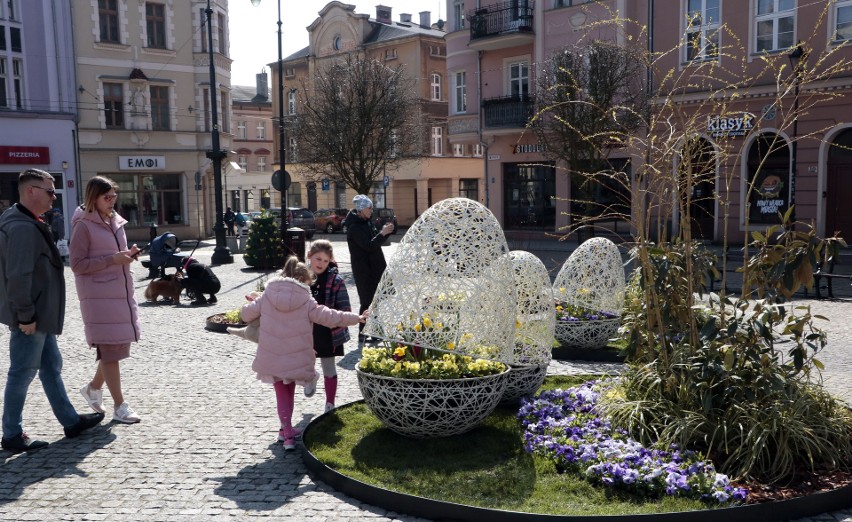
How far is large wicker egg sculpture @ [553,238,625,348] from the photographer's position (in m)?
8.73

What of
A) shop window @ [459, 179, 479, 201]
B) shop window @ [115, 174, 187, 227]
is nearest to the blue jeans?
shop window @ [115, 174, 187, 227]

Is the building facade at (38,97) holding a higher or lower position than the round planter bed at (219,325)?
higher

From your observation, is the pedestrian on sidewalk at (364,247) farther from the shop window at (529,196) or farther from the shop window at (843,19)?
the shop window at (529,196)

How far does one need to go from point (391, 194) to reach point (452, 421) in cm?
4096

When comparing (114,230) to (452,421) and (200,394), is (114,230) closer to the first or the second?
(200,394)

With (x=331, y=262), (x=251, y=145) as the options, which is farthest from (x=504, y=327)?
(x=251, y=145)

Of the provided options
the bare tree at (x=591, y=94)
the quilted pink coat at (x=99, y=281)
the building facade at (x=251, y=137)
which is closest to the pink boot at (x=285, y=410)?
the quilted pink coat at (x=99, y=281)

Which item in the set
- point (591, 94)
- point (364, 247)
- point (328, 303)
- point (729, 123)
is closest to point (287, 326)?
point (328, 303)

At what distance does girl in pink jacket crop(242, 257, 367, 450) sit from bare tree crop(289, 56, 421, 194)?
17.8 metres

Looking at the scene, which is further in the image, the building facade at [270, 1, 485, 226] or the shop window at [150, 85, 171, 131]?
the building facade at [270, 1, 485, 226]

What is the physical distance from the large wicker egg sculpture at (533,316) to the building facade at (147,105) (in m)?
27.4

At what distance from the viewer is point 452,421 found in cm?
545

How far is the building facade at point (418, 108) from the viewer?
4544cm

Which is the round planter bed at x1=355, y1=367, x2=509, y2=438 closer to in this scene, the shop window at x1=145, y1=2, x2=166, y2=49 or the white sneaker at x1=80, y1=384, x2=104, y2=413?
the white sneaker at x1=80, y1=384, x2=104, y2=413
